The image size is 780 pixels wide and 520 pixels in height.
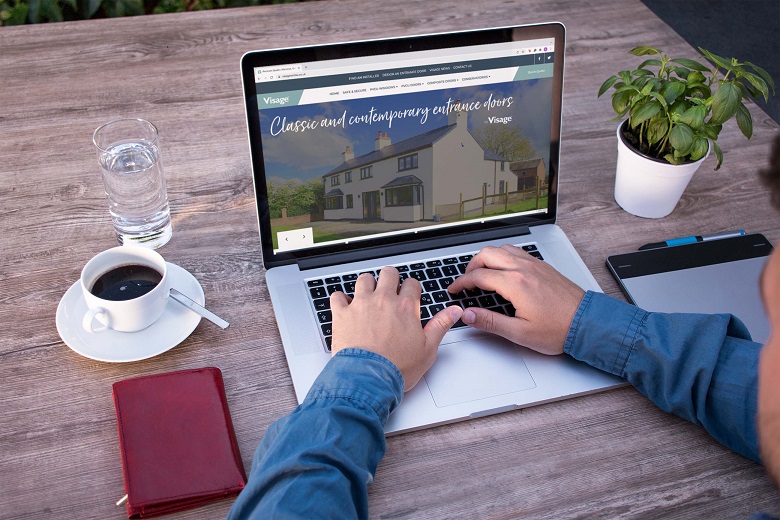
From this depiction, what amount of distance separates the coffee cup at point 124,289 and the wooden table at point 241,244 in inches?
2.4

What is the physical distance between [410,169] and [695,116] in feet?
1.39

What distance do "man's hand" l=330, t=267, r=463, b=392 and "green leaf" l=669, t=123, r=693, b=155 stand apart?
1.39 feet

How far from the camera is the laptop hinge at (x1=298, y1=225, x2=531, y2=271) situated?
1126 millimetres

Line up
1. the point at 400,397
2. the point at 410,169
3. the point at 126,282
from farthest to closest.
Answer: the point at 410,169 < the point at 126,282 < the point at 400,397

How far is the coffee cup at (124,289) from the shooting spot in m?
0.98

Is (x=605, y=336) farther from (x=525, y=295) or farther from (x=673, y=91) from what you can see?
(x=673, y=91)

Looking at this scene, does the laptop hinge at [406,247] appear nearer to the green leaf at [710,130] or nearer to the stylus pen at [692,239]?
the stylus pen at [692,239]

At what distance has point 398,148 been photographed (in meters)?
1.11

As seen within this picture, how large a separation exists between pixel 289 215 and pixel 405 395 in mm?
321

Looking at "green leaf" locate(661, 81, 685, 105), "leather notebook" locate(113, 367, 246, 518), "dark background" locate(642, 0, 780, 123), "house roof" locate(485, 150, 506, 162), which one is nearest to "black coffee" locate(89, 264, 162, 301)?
"leather notebook" locate(113, 367, 246, 518)

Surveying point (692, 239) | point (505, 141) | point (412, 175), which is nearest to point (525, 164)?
point (505, 141)

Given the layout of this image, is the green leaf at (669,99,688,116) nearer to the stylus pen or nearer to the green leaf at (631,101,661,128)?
the green leaf at (631,101,661,128)

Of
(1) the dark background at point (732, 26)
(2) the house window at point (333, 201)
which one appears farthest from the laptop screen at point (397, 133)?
(1) the dark background at point (732, 26)

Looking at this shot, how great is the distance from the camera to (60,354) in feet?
3.29
